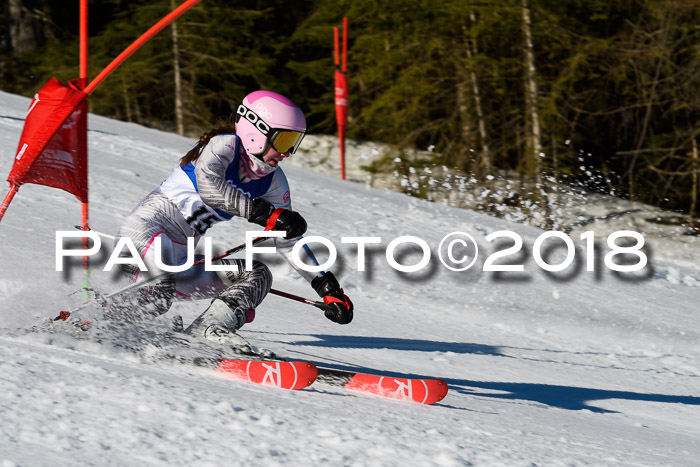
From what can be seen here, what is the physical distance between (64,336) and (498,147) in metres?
11.7

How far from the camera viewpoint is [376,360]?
447 centimetres

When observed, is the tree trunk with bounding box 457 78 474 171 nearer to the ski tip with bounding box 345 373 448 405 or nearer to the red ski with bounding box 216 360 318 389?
the ski tip with bounding box 345 373 448 405

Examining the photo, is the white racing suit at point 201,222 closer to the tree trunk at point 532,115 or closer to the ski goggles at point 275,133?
the ski goggles at point 275,133

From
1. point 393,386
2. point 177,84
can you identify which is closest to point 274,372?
point 393,386

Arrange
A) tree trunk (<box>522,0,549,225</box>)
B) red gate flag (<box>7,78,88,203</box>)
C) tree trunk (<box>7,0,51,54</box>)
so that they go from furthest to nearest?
tree trunk (<box>7,0,51,54</box>) → tree trunk (<box>522,0,549,225</box>) → red gate flag (<box>7,78,88,203</box>)

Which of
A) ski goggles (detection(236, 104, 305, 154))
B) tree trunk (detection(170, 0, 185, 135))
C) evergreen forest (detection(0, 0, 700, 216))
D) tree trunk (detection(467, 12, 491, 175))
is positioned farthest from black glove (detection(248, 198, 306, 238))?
tree trunk (detection(170, 0, 185, 135))

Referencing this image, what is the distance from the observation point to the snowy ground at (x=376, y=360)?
2303mm

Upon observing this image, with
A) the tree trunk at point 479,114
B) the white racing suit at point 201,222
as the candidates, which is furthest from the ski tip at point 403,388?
the tree trunk at point 479,114

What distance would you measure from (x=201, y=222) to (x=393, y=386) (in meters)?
1.21

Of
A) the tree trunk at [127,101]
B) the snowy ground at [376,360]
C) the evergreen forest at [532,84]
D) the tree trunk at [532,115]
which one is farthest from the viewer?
the tree trunk at [127,101]

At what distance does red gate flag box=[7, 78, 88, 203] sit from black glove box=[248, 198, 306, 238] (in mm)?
1125

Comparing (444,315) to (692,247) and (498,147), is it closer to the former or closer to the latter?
(692,247)

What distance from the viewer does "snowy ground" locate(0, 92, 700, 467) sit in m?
2.30

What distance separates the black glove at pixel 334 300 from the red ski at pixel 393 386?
0.33m
